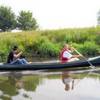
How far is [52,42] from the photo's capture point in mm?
28156

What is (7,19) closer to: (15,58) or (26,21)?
(26,21)

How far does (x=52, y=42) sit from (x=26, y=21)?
21.1m

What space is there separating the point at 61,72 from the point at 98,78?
2661 mm

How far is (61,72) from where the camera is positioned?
1652cm

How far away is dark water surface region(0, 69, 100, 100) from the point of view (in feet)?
36.7

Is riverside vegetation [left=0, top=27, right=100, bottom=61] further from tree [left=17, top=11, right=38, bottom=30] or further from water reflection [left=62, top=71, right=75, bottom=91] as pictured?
tree [left=17, top=11, right=38, bottom=30]

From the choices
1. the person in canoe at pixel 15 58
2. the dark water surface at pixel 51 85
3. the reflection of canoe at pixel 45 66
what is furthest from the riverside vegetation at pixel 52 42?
the dark water surface at pixel 51 85

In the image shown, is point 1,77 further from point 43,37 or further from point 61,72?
point 43,37

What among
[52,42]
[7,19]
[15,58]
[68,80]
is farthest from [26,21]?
[68,80]

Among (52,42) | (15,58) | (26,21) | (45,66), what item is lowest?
(45,66)

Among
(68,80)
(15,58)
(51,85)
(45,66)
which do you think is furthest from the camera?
(15,58)

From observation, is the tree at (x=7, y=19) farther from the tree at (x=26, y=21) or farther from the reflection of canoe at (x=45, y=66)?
the reflection of canoe at (x=45, y=66)

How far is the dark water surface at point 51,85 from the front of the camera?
1120 cm

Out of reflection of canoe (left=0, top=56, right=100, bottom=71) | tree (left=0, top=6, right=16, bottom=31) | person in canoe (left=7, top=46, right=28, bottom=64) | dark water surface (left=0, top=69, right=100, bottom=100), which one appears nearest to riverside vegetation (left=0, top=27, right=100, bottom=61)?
person in canoe (left=7, top=46, right=28, bottom=64)
